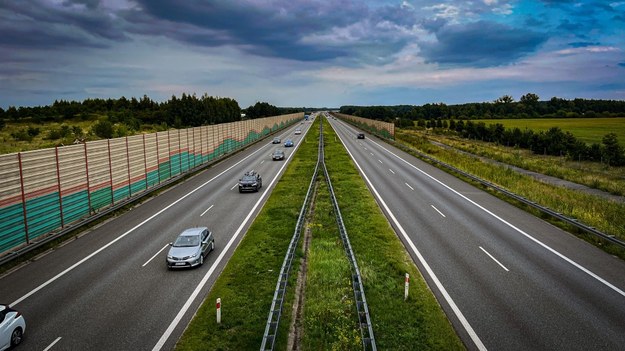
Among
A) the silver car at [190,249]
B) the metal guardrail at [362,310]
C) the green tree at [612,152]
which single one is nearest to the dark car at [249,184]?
the silver car at [190,249]

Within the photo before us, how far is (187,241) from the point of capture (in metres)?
18.6

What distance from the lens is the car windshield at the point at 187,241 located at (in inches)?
725

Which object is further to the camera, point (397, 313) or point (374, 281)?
point (374, 281)

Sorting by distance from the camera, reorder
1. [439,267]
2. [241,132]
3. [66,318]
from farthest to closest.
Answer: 1. [241,132]
2. [439,267]
3. [66,318]

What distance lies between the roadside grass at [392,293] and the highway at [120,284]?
6.28m

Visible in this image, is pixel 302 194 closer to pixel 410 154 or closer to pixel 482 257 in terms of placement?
pixel 482 257

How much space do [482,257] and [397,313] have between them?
7.13 metres

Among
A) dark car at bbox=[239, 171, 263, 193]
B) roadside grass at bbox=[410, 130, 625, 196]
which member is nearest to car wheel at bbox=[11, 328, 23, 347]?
dark car at bbox=[239, 171, 263, 193]

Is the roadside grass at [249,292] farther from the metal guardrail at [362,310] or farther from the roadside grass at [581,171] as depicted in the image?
the roadside grass at [581,171]

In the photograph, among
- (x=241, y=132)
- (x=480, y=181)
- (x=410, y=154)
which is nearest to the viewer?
(x=480, y=181)

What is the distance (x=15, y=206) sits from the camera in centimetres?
1991

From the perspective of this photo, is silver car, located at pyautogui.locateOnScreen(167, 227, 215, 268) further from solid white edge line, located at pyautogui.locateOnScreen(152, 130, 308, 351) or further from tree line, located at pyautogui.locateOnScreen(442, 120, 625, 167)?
tree line, located at pyautogui.locateOnScreen(442, 120, 625, 167)

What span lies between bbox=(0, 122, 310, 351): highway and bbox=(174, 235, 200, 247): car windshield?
3.61ft

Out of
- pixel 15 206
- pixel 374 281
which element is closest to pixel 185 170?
pixel 15 206
